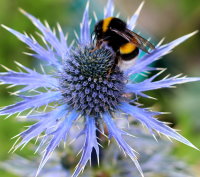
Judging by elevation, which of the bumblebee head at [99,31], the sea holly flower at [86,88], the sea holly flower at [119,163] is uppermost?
the bumblebee head at [99,31]

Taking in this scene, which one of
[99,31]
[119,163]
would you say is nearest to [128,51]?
[99,31]

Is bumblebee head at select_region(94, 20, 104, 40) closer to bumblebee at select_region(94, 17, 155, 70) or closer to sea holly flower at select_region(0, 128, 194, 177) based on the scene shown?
bumblebee at select_region(94, 17, 155, 70)

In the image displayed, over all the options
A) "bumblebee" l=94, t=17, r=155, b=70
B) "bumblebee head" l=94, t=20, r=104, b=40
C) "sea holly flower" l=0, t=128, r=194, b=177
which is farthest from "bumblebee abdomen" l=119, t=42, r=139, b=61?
"sea holly flower" l=0, t=128, r=194, b=177

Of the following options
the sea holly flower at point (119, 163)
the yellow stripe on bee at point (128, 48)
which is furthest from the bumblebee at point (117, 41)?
the sea holly flower at point (119, 163)

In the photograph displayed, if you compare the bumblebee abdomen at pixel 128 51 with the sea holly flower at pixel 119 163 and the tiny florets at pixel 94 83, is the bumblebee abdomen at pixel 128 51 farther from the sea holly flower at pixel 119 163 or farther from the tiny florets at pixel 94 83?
the sea holly flower at pixel 119 163

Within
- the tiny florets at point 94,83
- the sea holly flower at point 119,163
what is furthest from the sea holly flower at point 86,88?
the sea holly flower at point 119,163

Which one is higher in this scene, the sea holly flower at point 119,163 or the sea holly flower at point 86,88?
the sea holly flower at point 86,88

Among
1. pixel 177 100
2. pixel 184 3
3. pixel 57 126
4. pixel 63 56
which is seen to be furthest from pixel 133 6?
pixel 57 126

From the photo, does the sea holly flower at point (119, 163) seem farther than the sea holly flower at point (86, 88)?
Yes

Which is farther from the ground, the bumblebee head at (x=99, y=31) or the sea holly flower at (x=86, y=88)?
the bumblebee head at (x=99, y=31)

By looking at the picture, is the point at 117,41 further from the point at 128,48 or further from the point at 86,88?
the point at 86,88
